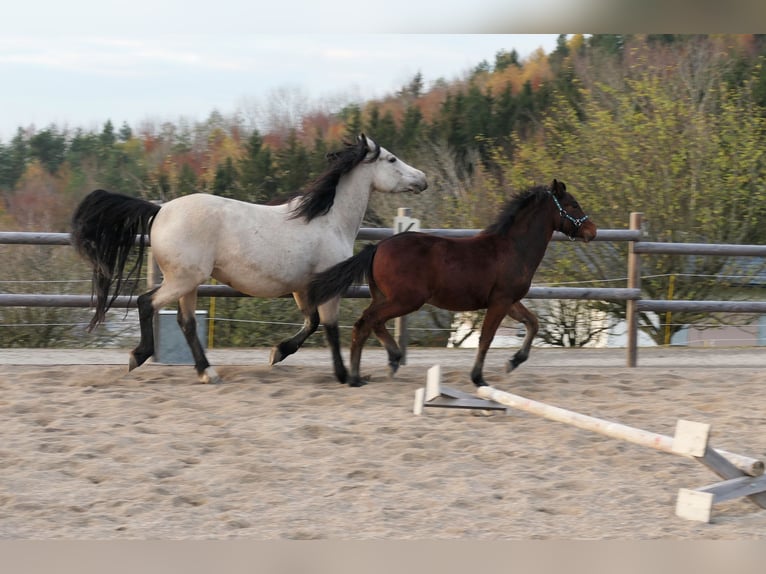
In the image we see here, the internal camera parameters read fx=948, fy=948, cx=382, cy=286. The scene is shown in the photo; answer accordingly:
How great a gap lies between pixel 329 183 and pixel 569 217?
6.17ft

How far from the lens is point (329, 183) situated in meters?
7.41

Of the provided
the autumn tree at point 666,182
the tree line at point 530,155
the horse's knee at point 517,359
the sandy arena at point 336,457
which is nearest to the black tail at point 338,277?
the sandy arena at point 336,457

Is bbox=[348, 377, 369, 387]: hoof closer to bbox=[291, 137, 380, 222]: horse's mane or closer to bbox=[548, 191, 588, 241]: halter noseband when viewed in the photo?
bbox=[291, 137, 380, 222]: horse's mane

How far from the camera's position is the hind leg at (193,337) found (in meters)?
7.07

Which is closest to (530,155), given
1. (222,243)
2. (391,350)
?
(391,350)

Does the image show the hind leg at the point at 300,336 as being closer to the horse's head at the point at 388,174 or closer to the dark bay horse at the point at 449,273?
the dark bay horse at the point at 449,273

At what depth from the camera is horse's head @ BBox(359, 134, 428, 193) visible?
7.65 metres

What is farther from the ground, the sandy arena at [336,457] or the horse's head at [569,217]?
the horse's head at [569,217]

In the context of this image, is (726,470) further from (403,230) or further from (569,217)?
(403,230)

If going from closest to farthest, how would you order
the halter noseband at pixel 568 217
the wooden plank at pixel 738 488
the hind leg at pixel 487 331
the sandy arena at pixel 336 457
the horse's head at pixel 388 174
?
the sandy arena at pixel 336 457 < the wooden plank at pixel 738 488 < the hind leg at pixel 487 331 < the halter noseband at pixel 568 217 < the horse's head at pixel 388 174

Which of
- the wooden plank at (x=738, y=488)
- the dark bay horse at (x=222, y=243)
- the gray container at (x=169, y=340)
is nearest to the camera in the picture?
the wooden plank at (x=738, y=488)

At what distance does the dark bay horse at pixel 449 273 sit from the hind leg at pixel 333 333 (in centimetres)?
13

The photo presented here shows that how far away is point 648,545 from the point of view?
3551 mm

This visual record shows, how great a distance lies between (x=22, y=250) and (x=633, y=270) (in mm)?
7640
